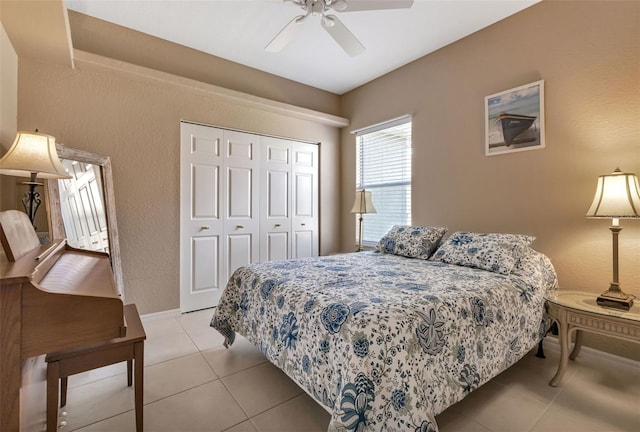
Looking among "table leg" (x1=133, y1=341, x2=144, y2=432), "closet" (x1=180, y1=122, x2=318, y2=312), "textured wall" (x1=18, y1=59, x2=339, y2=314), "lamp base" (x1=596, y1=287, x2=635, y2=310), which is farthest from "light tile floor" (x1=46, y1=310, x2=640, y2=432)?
"closet" (x1=180, y1=122, x2=318, y2=312)

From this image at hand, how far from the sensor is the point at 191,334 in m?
2.65

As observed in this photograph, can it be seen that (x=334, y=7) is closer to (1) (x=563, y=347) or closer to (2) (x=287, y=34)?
(2) (x=287, y=34)

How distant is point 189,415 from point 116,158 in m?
2.36

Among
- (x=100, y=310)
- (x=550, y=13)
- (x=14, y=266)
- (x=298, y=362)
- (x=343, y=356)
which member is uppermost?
(x=550, y=13)

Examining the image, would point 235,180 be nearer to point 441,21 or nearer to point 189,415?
point 189,415

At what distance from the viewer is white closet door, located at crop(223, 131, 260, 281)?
344 centimetres

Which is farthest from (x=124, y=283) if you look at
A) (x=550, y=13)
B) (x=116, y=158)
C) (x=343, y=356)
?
(x=550, y=13)

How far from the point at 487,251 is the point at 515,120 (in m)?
1.25

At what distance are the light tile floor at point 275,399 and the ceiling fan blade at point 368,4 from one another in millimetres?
2523

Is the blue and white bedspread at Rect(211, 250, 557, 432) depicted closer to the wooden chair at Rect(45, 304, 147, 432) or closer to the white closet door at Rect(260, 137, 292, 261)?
the wooden chair at Rect(45, 304, 147, 432)

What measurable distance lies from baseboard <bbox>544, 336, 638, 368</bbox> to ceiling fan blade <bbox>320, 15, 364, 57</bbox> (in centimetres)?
283

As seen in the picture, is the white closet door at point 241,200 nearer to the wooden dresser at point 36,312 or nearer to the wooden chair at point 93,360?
the wooden chair at point 93,360

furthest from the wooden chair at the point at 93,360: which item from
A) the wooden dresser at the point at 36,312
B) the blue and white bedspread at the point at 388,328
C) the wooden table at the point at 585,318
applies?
the wooden table at the point at 585,318

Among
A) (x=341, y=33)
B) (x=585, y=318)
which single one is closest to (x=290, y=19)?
(x=341, y=33)
